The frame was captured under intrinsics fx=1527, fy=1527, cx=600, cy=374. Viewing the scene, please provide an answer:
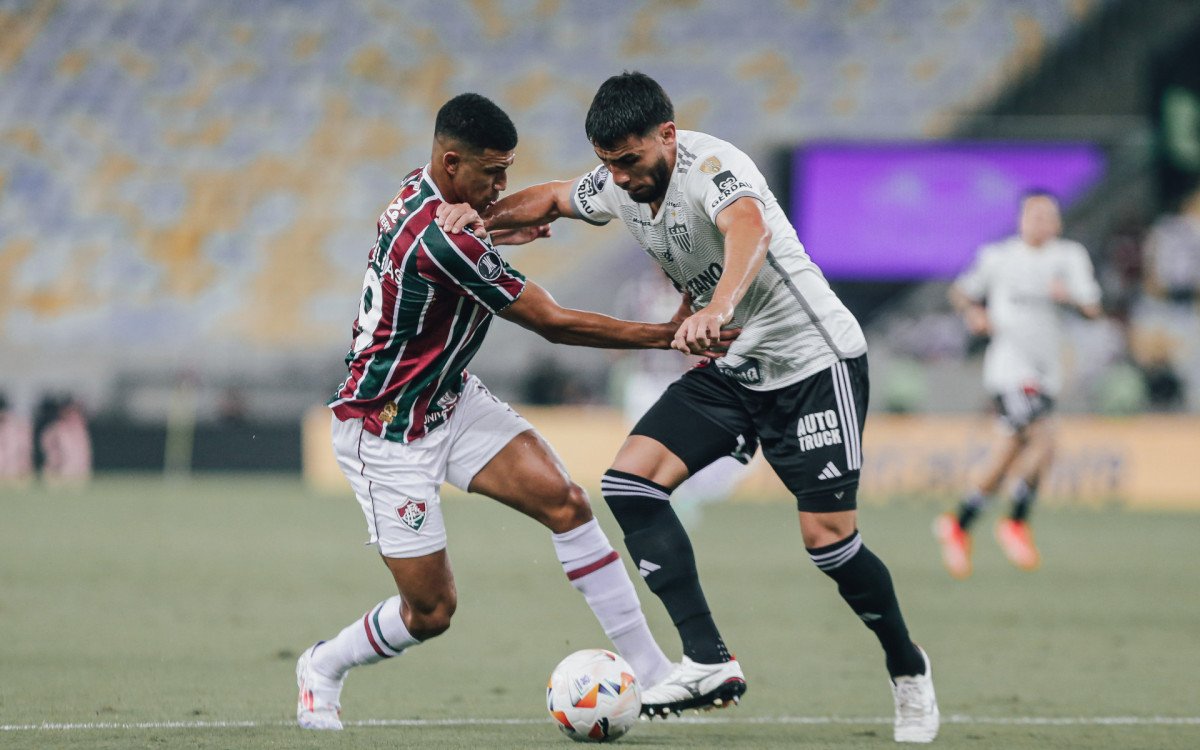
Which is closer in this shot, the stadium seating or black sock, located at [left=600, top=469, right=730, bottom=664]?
black sock, located at [left=600, top=469, right=730, bottom=664]

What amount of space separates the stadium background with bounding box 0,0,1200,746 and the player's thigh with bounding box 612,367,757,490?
9140 millimetres

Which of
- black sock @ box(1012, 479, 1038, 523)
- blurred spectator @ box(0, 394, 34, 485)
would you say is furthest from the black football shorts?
blurred spectator @ box(0, 394, 34, 485)

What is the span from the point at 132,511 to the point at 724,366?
9913 mm

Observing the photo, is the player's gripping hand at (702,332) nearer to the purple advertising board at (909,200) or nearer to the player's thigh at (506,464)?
the player's thigh at (506,464)

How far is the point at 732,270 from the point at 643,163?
1.45ft

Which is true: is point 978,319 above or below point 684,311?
below

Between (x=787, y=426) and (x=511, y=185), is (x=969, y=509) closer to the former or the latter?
(x=787, y=426)

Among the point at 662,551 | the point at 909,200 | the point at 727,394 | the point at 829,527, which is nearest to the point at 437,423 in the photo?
the point at 662,551

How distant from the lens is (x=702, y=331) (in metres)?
4.21

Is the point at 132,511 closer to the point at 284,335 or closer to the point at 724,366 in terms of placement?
the point at 284,335

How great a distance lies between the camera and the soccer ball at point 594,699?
4.52 m

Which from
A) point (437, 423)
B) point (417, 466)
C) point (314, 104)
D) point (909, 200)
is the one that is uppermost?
point (314, 104)

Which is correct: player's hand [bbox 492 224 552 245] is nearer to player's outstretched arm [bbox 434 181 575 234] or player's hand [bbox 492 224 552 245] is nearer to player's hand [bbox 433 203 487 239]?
player's outstretched arm [bbox 434 181 575 234]

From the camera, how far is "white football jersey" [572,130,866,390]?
4.71 m
